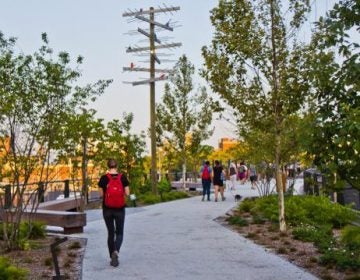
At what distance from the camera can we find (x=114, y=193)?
29.8 feet

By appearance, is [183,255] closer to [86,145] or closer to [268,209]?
[268,209]

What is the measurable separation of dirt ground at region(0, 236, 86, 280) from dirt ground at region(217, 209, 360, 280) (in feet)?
10.9

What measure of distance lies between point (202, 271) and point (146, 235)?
4508 millimetres

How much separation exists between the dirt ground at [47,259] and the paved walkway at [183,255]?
170mm

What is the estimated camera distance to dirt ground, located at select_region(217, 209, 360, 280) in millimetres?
8203

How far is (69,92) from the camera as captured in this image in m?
11.3

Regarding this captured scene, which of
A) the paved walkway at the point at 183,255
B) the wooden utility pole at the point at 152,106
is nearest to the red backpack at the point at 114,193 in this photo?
the paved walkway at the point at 183,255

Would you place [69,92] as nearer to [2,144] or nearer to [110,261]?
[2,144]

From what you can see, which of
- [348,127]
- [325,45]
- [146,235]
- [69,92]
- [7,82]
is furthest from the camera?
[146,235]

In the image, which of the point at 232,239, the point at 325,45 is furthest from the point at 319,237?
the point at 325,45

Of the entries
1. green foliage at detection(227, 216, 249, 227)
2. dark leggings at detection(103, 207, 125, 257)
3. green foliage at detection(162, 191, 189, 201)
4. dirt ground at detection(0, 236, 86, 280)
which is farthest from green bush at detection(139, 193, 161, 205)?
dark leggings at detection(103, 207, 125, 257)

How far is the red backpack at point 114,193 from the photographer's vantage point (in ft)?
29.8

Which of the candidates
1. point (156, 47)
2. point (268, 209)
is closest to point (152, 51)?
point (156, 47)

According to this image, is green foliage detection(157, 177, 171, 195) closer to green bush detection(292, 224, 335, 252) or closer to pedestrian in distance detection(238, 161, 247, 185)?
pedestrian in distance detection(238, 161, 247, 185)
